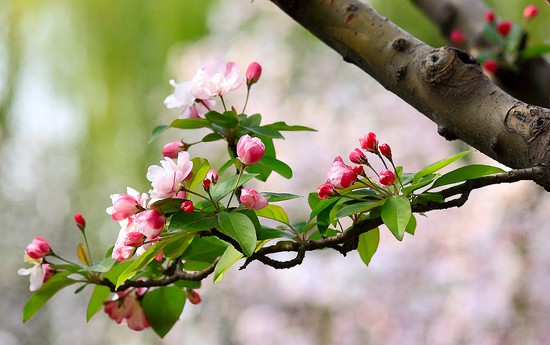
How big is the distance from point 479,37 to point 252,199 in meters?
0.63

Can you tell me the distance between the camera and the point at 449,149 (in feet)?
8.03

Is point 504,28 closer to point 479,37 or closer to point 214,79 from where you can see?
point 479,37

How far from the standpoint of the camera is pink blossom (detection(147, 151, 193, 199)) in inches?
16.7

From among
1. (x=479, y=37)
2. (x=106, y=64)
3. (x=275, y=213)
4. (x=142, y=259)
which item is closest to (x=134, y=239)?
(x=142, y=259)

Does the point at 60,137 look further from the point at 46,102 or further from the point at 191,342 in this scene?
the point at 191,342

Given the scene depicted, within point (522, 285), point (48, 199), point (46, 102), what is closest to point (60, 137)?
point (46, 102)

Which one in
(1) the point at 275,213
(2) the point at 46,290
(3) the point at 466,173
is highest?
(3) the point at 466,173

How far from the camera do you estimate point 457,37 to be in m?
0.96

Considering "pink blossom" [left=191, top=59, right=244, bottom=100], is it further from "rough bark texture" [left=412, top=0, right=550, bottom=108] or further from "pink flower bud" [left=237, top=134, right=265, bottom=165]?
"rough bark texture" [left=412, top=0, right=550, bottom=108]

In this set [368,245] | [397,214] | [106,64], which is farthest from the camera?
[106,64]

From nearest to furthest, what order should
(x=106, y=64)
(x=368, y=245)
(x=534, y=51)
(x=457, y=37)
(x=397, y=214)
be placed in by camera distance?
(x=397, y=214) → (x=368, y=245) → (x=534, y=51) → (x=457, y=37) → (x=106, y=64)

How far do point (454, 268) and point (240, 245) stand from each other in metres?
1.69

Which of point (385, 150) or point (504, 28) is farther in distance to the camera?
point (504, 28)

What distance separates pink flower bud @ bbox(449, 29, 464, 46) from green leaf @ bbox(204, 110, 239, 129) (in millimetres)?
535
